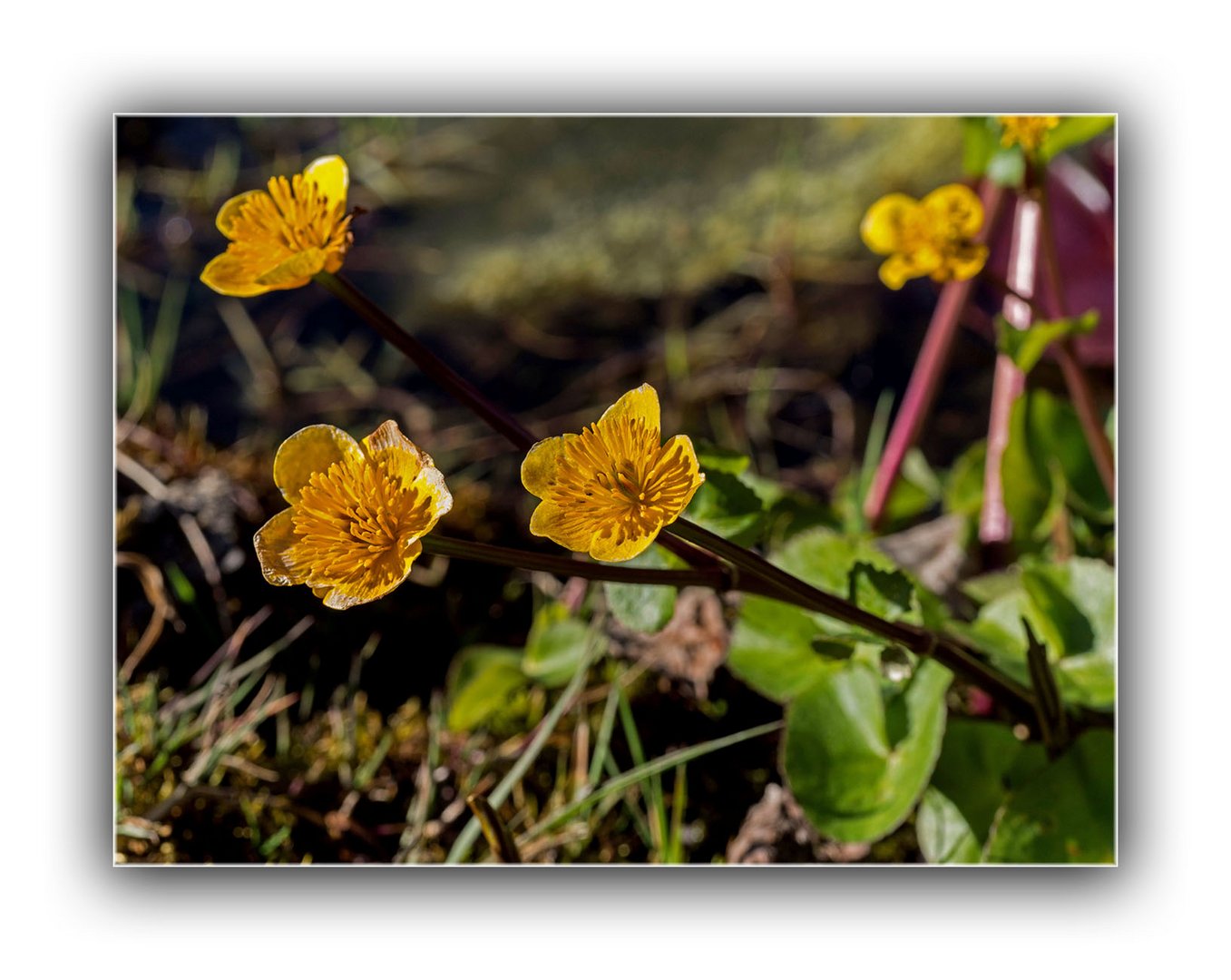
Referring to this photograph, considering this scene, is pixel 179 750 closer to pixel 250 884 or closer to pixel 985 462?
pixel 250 884

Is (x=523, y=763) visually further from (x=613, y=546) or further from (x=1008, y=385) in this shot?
(x=1008, y=385)

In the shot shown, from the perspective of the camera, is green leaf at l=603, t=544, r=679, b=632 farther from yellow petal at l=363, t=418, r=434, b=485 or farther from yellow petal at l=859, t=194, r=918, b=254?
yellow petal at l=859, t=194, r=918, b=254

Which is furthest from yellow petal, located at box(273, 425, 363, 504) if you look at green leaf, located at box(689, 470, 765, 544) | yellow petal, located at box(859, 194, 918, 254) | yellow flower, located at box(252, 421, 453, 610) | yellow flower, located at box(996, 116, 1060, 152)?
yellow flower, located at box(996, 116, 1060, 152)

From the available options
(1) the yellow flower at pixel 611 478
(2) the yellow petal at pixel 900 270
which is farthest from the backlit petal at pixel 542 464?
(2) the yellow petal at pixel 900 270
